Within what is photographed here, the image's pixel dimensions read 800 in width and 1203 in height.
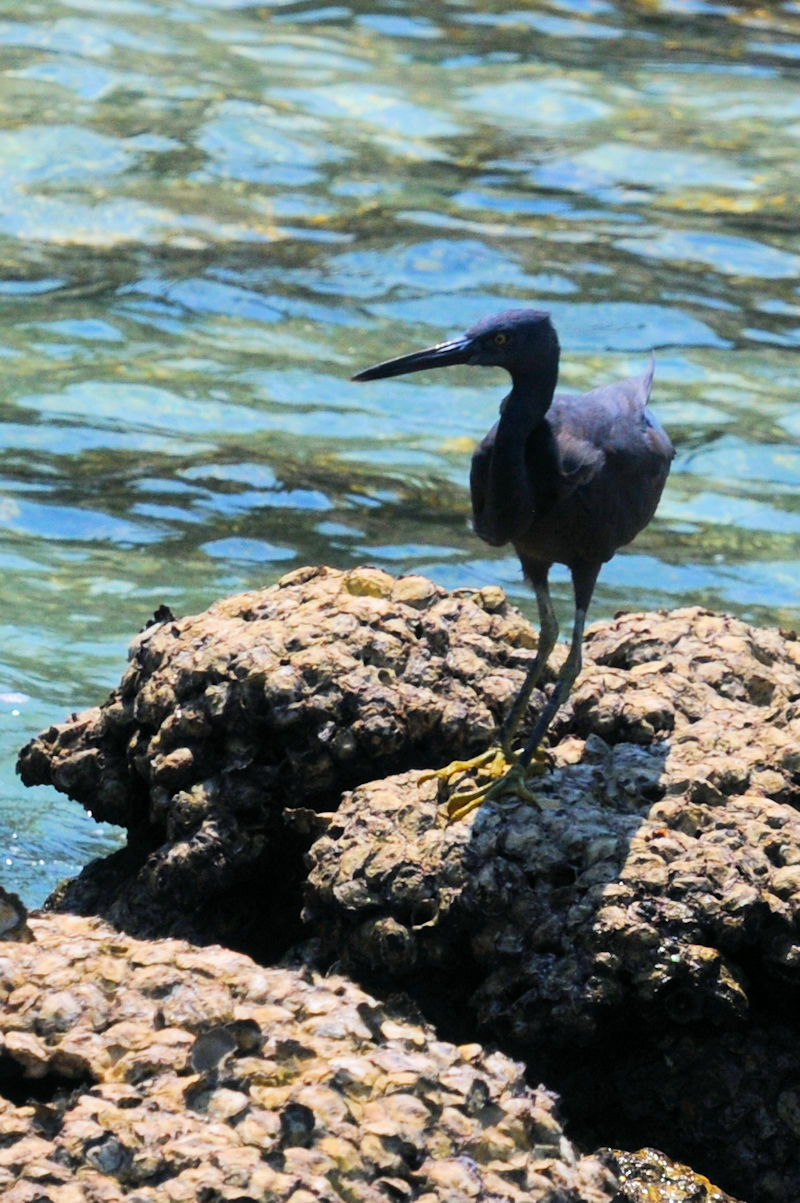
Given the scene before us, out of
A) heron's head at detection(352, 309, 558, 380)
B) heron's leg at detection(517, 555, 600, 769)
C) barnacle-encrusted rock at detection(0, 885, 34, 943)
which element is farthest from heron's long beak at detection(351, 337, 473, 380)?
barnacle-encrusted rock at detection(0, 885, 34, 943)

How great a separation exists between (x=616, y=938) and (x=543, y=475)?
1.32 metres

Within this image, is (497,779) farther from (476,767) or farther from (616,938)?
(616,938)

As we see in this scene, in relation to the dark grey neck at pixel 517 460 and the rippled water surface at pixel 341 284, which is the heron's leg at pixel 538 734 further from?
the rippled water surface at pixel 341 284

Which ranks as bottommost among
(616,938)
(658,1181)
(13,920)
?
(658,1181)

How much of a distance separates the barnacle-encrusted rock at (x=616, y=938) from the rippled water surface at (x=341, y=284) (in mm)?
1788

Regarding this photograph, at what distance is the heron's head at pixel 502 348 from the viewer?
14.8 ft

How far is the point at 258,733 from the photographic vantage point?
4.16m

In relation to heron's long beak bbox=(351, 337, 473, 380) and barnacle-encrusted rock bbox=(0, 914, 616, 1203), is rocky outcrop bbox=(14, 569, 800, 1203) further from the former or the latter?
heron's long beak bbox=(351, 337, 473, 380)

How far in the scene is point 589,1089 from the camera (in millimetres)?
3758

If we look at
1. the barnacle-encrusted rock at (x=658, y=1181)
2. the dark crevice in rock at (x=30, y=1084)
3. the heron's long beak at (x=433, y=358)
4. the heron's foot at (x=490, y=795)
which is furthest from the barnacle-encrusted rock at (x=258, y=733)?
the barnacle-encrusted rock at (x=658, y=1181)

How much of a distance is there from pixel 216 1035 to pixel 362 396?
676cm

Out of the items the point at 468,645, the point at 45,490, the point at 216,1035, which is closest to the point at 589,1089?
the point at 216,1035

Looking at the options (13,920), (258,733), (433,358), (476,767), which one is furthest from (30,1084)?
(433,358)

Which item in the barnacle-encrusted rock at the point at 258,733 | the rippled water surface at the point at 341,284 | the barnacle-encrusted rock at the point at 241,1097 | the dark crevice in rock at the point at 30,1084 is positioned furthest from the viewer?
the rippled water surface at the point at 341,284
